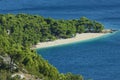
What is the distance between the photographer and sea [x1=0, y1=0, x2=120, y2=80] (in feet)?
294

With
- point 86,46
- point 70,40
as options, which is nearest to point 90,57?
point 86,46

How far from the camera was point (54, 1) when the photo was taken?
590 feet

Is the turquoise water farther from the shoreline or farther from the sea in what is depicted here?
the shoreline

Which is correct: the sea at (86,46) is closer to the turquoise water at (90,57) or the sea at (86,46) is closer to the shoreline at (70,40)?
the turquoise water at (90,57)

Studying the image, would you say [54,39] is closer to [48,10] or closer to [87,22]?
[87,22]

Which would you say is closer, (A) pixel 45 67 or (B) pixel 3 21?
(A) pixel 45 67

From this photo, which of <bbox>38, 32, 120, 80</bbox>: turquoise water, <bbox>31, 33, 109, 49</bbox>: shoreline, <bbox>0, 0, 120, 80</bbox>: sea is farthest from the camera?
<bbox>31, 33, 109, 49</bbox>: shoreline

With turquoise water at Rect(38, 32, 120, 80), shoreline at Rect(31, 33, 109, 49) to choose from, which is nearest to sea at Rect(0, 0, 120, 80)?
turquoise water at Rect(38, 32, 120, 80)

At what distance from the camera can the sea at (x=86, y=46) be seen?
89594mm

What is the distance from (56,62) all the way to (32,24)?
2451cm

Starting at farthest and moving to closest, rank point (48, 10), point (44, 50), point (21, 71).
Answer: point (48, 10) → point (44, 50) → point (21, 71)

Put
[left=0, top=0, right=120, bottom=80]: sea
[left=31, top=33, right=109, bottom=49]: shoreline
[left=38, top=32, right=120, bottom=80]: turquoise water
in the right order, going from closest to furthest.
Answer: [left=38, top=32, right=120, bottom=80]: turquoise water, [left=0, top=0, right=120, bottom=80]: sea, [left=31, top=33, right=109, bottom=49]: shoreline

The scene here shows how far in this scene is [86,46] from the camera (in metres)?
109

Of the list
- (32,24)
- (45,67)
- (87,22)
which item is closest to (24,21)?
(32,24)
